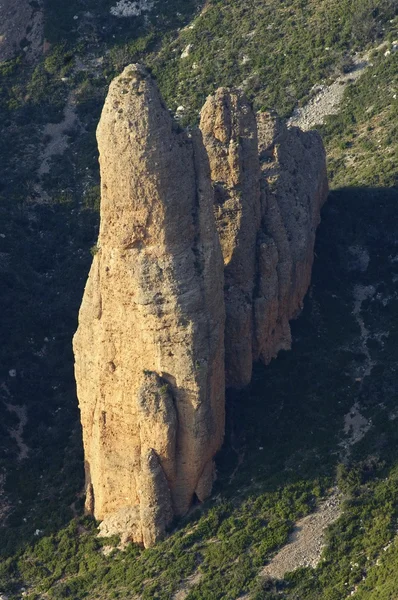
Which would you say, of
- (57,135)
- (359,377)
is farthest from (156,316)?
(57,135)

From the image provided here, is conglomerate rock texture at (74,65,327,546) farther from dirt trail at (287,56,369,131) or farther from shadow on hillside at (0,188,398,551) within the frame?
dirt trail at (287,56,369,131)

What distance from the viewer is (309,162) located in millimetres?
75250

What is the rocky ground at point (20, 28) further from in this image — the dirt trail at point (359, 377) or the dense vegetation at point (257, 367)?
the dirt trail at point (359, 377)

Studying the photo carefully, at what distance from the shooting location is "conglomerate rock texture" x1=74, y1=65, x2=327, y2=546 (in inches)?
2330

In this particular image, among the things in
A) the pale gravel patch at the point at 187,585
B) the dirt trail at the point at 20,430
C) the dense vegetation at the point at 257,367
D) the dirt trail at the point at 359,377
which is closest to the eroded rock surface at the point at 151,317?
the dense vegetation at the point at 257,367

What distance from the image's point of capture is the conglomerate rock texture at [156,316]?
59188 mm

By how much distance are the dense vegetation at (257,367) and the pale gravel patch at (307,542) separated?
0.39m

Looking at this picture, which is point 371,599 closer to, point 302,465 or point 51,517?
point 302,465

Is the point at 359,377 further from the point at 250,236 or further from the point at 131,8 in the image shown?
the point at 131,8

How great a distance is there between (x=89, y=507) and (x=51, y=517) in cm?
173

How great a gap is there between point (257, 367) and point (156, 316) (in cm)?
937

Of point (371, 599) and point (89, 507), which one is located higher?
point (89, 507)

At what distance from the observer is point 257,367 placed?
67875mm

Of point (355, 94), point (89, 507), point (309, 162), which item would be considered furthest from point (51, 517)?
point (355, 94)
